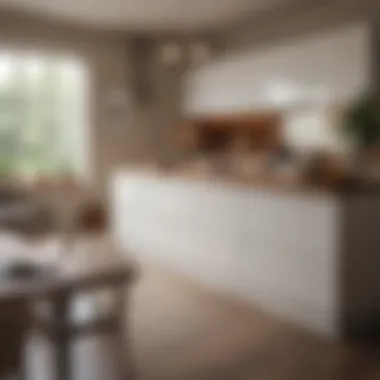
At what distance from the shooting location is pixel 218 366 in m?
3.49

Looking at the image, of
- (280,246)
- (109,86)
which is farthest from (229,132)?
(280,246)

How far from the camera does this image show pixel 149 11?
6758 millimetres

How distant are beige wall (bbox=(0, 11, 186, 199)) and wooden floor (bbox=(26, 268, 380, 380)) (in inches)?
145

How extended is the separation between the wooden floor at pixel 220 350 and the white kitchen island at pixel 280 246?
194 mm

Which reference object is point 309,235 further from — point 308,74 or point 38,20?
point 38,20

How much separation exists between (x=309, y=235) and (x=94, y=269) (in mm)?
1759

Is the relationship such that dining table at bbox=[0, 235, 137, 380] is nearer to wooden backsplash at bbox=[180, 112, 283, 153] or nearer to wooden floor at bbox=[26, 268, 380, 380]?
wooden floor at bbox=[26, 268, 380, 380]

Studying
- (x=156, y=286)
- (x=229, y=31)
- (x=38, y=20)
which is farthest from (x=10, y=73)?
(x=156, y=286)

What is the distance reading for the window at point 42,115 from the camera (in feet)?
24.4

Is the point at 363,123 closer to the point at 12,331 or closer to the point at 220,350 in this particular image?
the point at 220,350

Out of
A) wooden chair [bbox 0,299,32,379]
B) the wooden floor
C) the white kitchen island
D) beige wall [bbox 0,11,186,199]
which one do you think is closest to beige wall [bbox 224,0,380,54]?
beige wall [bbox 0,11,186,199]

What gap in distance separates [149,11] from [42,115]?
6.36 feet

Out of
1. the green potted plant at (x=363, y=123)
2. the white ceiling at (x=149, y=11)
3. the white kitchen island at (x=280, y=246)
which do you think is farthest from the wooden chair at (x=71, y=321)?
the white ceiling at (x=149, y=11)

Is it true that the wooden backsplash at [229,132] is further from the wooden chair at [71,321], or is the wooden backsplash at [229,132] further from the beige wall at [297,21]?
the wooden chair at [71,321]
